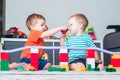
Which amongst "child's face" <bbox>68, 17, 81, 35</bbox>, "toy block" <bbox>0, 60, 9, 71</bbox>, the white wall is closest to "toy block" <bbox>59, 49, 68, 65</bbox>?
"toy block" <bbox>0, 60, 9, 71</bbox>

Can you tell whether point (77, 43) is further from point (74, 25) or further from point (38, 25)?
point (38, 25)


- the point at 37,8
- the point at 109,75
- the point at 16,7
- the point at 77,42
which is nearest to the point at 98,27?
the point at 37,8

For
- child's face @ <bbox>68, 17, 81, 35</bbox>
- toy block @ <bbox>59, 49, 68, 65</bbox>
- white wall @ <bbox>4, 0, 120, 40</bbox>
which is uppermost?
white wall @ <bbox>4, 0, 120, 40</bbox>

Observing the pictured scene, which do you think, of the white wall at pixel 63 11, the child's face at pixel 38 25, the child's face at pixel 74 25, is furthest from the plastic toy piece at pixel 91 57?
the white wall at pixel 63 11

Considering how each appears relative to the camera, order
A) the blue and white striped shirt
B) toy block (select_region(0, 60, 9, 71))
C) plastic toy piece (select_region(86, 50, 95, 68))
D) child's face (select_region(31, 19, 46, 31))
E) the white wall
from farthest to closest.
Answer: the white wall
child's face (select_region(31, 19, 46, 31))
the blue and white striped shirt
plastic toy piece (select_region(86, 50, 95, 68))
toy block (select_region(0, 60, 9, 71))

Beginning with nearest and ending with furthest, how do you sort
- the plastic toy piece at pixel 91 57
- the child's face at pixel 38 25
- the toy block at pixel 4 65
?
the toy block at pixel 4 65 → the plastic toy piece at pixel 91 57 → the child's face at pixel 38 25

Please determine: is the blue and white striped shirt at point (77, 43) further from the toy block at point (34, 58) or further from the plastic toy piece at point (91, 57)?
the toy block at point (34, 58)

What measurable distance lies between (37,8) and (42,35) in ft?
5.84

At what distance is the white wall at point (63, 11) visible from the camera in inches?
134

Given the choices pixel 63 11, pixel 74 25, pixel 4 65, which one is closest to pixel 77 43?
pixel 74 25

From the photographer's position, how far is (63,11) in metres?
3.50

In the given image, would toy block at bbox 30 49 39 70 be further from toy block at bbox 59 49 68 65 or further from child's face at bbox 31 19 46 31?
child's face at bbox 31 19 46 31

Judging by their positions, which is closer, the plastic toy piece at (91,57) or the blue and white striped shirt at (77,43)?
the plastic toy piece at (91,57)

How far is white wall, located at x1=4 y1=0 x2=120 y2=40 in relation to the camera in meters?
3.40
